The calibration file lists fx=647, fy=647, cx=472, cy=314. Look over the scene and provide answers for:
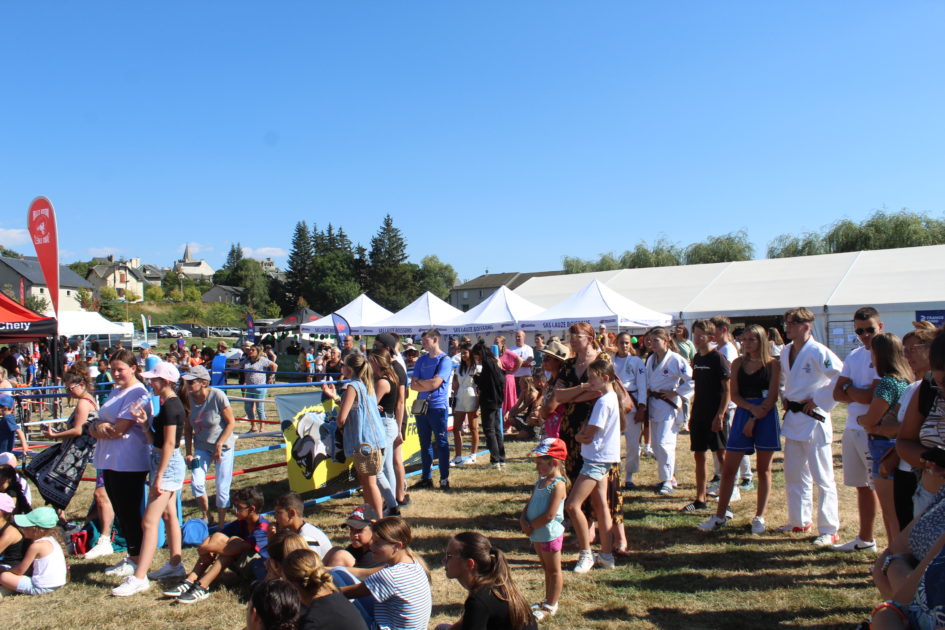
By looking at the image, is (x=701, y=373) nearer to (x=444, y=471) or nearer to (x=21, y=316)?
(x=444, y=471)

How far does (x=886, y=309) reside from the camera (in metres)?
20.5

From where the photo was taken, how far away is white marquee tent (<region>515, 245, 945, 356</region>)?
2053cm

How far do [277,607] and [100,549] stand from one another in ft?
12.5

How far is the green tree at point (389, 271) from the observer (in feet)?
283

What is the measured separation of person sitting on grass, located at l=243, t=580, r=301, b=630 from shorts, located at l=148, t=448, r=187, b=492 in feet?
7.59

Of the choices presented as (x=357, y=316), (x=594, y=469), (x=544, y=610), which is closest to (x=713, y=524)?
(x=594, y=469)

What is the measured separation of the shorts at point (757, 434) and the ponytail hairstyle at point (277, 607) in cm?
398

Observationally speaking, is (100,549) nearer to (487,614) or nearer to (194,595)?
(194,595)

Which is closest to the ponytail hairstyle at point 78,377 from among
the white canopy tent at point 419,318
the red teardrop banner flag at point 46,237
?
the red teardrop banner flag at point 46,237

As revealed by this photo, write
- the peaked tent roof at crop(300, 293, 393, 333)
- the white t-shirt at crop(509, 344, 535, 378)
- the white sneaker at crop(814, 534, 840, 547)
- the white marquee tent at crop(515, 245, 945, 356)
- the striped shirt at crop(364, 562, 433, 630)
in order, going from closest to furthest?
1. the striped shirt at crop(364, 562, 433, 630)
2. the white sneaker at crop(814, 534, 840, 547)
3. the white t-shirt at crop(509, 344, 535, 378)
4. the white marquee tent at crop(515, 245, 945, 356)
5. the peaked tent roof at crop(300, 293, 393, 333)

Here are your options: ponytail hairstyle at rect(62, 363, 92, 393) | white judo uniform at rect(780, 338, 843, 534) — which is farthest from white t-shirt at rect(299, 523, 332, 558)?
white judo uniform at rect(780, 338, 843, 534)

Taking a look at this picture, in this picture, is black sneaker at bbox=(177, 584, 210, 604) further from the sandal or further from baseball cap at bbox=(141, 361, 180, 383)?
the sandal

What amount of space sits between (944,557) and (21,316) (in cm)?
1537

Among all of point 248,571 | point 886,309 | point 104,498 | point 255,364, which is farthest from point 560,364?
point 886,309
